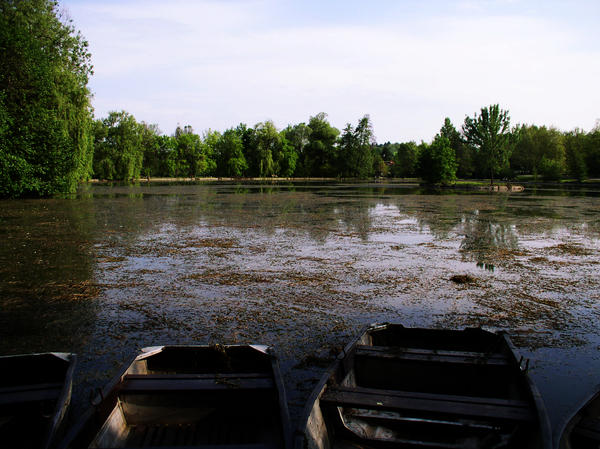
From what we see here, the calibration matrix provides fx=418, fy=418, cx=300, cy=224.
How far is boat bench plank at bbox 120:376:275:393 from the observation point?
3410 millimetres

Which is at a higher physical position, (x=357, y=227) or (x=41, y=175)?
(x=41, y=175)

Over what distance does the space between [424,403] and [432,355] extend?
35.7 inches

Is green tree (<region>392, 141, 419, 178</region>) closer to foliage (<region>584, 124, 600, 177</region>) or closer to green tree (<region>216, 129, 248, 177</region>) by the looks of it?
foliage (<region>584, 124, 600, 177</region>)

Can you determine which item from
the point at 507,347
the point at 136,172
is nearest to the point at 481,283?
the point at 507,347

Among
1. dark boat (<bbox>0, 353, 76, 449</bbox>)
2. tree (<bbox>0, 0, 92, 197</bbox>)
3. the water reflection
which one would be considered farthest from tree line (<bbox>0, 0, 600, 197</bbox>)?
dark boat (<bbox>0, 353, 76, 449</bbox>)

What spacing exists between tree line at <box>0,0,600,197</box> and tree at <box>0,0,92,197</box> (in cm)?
7

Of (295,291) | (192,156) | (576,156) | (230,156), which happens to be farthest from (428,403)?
(230,156)

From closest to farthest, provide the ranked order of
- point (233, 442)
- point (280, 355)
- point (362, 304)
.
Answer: point (233, 442), point (280, 355), point (362, 304)

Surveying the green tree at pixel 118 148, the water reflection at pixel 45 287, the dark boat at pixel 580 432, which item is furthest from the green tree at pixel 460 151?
the dark boat at pixel 580 432

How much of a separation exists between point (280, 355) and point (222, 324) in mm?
1328

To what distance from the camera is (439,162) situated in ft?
179

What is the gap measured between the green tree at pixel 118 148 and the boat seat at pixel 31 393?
7042cm

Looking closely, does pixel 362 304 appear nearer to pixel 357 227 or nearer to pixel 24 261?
pixel 24 261

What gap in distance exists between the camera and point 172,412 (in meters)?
3.46
